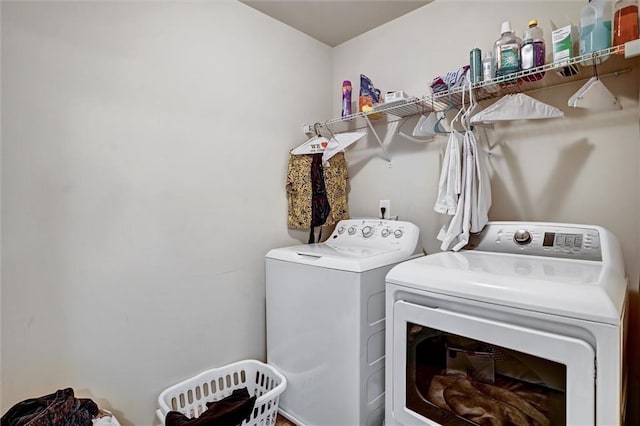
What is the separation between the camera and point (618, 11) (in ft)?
3.78

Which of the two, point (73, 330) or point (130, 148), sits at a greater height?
point (130, 148)

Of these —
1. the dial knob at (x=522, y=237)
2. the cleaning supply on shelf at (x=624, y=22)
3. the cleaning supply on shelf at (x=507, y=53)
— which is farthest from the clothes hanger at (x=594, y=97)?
the dial knob at (x=522, y=237)

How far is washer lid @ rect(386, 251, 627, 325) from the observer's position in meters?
0.81

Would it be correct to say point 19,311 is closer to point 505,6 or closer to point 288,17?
point 288,17

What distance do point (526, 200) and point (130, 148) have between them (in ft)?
6.11

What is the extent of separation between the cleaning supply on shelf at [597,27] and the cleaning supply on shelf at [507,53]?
0.72ft

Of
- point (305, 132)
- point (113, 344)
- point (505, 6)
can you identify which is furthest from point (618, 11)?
point (113, 344)

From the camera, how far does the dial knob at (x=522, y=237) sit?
1.36 meters

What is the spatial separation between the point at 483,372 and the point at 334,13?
2.01 metres

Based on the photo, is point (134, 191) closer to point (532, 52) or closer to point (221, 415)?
point (221, 415)

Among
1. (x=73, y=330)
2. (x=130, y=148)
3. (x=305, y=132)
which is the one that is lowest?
(x=73, y=330)

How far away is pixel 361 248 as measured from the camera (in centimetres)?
177

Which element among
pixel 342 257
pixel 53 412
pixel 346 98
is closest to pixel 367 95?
pixel 346 98

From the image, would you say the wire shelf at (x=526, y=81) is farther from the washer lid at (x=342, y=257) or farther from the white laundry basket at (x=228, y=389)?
the white laundry basket at (x=228, y=389)
